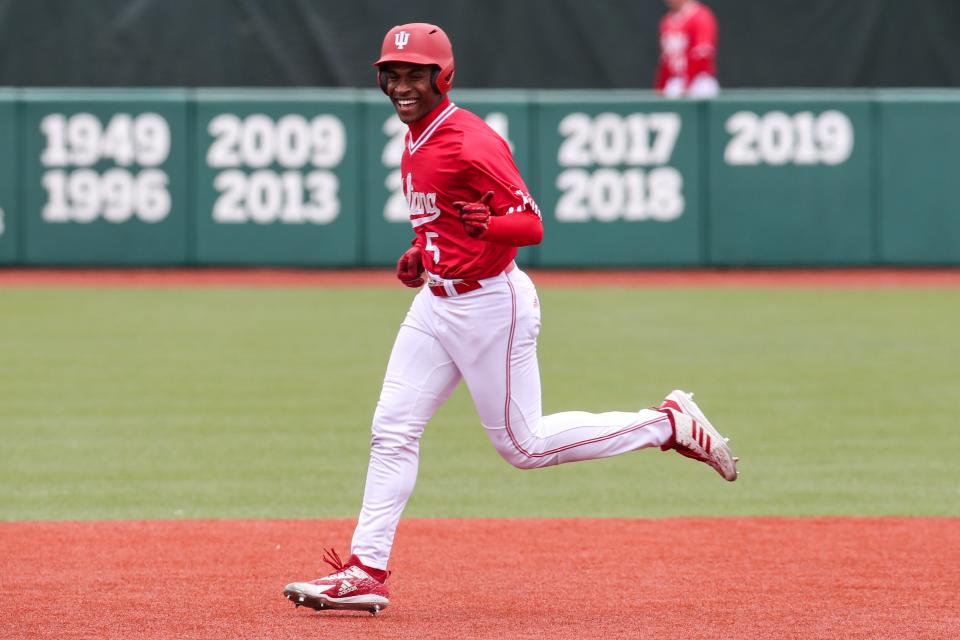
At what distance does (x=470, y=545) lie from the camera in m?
6.34

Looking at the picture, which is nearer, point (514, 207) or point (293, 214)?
point (514, 207)

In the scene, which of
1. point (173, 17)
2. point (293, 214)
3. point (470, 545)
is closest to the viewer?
point (470, 545)

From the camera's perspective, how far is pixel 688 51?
18781 mm

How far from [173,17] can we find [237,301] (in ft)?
23.8

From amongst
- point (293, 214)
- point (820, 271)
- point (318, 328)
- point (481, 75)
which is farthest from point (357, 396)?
point (481, 75)

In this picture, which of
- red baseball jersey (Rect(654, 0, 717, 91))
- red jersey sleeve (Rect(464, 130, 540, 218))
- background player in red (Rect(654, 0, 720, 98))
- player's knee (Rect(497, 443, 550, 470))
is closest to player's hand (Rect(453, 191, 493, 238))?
red jersey sleeve (Rect(464, 130, 540, 218))

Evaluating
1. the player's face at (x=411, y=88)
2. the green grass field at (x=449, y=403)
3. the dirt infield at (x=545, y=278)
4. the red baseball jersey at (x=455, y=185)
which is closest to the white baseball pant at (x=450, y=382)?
the red baseball jersey at (x=455, y=185)

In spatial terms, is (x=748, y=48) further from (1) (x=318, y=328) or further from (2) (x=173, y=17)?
(1) (x=318, y=328)

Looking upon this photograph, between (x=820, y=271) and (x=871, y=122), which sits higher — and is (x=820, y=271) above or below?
below

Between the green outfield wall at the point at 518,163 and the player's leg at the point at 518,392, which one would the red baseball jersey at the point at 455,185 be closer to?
the player's leg at the point at 518,392

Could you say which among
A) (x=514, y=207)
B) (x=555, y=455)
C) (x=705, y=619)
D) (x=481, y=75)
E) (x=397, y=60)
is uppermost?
(x=481, y=75)

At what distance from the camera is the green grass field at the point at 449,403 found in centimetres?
736

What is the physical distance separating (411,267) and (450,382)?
51 cm

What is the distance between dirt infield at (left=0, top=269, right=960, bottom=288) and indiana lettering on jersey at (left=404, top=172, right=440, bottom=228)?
11.5 meters
